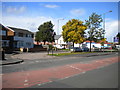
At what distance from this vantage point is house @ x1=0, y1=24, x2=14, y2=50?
35688 mm

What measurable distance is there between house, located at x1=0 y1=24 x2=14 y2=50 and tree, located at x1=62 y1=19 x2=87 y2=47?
15642 millimetres

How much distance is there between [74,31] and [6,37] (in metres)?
18.7

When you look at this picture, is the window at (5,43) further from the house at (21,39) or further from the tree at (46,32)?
the tree at (46,32)

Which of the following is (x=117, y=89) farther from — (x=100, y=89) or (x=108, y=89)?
(x=100, y=89)

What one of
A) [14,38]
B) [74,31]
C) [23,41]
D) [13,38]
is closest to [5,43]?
[14,38]

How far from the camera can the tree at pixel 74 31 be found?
3391 centimetres

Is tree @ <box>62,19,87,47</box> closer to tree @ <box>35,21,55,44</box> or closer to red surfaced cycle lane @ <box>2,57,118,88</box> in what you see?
red surfaced cycle lane @ <box>2,57,118,88</box>

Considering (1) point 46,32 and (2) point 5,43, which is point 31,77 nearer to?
(2) point 5,43

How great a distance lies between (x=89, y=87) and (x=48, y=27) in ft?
191

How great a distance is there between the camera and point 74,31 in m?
34.2

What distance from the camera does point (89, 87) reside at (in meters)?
6.15

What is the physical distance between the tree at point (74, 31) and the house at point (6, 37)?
616 inches

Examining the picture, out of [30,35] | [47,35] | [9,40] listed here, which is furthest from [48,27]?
[9,40]

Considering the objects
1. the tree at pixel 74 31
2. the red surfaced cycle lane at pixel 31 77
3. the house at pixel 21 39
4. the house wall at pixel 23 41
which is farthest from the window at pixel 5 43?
the red surfaced cycle lane at pixel 31 77
